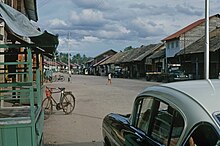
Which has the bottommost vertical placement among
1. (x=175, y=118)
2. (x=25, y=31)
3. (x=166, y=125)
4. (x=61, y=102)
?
(x=61, y=102)

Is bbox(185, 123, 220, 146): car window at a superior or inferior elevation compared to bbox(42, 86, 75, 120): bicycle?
superior

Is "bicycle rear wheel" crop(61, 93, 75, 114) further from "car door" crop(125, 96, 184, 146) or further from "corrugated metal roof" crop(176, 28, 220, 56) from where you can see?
"corrugated metal roof" crop(176, 28, 220, 56)

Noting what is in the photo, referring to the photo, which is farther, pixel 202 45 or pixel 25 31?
pixel 202 45

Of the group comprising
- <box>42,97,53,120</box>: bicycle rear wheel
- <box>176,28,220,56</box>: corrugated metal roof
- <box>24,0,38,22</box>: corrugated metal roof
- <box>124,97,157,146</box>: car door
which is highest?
<box>24,0,38,22</box>: corrugated metal roof

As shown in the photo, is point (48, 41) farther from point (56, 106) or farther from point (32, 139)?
point (56, 106)

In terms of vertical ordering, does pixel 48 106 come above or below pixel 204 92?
below

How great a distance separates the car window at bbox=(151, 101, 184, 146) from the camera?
3.14 m

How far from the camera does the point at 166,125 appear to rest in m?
3.46

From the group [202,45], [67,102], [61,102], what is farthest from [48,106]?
[202,45]

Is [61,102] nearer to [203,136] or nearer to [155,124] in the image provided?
[155,124]

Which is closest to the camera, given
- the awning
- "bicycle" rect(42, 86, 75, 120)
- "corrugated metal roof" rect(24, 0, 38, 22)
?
the awning

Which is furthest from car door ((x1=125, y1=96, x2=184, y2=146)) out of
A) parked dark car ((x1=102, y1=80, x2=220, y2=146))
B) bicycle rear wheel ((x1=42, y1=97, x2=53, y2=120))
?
bicycle rear wheel ((x1=42, y1=97, x2=53, y2=120))

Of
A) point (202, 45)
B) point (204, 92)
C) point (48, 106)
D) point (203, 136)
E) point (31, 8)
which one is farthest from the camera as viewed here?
point (202, 45)

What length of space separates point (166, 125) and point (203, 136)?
26.0 inches
